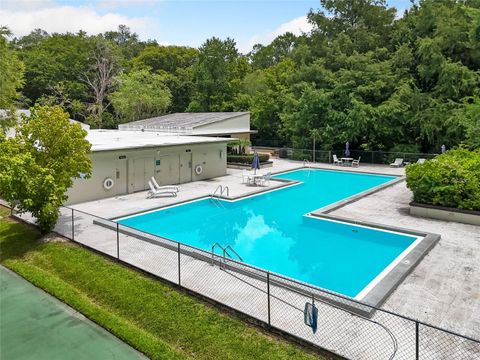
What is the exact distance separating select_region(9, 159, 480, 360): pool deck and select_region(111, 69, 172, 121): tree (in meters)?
32.2

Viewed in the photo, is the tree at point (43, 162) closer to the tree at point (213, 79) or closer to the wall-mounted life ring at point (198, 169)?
the wall-mounted life ring at point (198, 169)

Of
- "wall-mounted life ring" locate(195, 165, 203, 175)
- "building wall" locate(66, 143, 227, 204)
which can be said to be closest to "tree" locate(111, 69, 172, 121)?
"building wall" locate(66, 143, 227, 204)

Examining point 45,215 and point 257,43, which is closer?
point 45,215

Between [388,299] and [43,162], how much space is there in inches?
411

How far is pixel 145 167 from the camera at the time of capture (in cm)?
1980

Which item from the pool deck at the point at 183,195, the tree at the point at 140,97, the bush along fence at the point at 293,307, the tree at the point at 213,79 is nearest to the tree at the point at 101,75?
the tree at the point at 140,97

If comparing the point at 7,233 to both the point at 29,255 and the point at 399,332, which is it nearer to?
the point at 29,255

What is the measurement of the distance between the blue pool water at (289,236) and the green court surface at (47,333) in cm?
485

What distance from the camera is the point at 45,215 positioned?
11789 mm

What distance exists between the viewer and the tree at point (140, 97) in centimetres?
4541

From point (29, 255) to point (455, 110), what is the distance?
86.4 feet

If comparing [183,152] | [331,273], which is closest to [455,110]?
[183,152]

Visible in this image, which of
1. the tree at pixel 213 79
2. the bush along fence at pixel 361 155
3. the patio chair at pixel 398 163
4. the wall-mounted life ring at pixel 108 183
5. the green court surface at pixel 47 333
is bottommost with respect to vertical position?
the green court surface at pixel 47 333

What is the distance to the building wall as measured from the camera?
17359 millimetres
